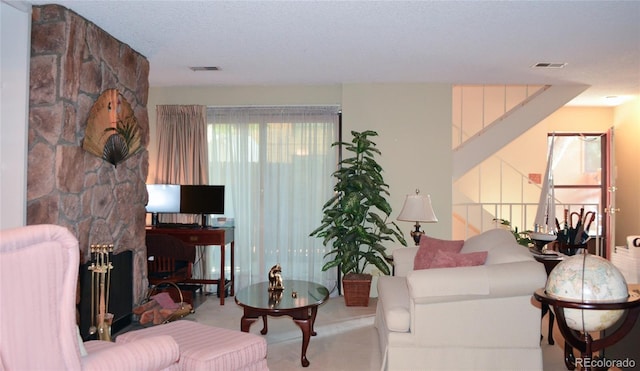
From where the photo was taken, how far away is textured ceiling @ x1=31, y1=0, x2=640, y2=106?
10.6ft

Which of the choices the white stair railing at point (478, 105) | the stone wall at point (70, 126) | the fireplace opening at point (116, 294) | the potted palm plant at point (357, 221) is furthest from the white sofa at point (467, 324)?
the white stair railing at point (478, 105)

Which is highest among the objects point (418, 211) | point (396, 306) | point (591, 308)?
point (418, 211)

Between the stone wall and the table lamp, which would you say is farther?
the table lamp

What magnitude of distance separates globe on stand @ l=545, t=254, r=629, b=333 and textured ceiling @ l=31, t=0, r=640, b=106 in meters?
1.75

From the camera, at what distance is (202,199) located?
5.62 m

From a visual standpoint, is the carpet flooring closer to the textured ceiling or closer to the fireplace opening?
the fireplace opening

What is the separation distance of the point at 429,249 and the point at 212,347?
1878 mm

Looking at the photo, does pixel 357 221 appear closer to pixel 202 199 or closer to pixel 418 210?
pixel 418 210

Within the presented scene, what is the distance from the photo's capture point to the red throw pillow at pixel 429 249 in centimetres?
369

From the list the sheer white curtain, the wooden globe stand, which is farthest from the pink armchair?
the sheer white curtain

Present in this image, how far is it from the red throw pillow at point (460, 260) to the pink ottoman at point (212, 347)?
132cm

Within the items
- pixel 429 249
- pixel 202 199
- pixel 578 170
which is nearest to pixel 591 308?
pixel 429 249

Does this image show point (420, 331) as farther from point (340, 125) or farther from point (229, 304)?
point (340, 125)

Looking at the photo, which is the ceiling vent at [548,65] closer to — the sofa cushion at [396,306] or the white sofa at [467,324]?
the white sofa at [467,324]
